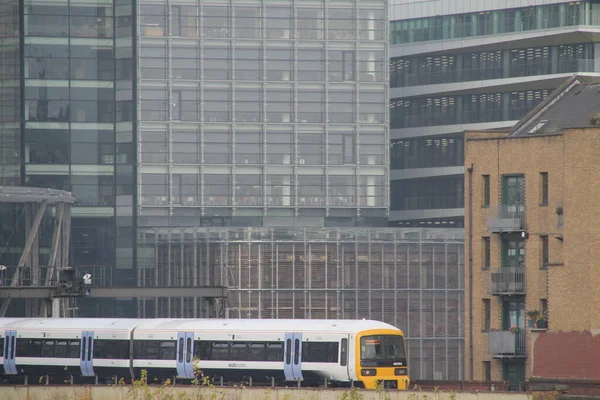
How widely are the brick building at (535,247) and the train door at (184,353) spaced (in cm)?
1672

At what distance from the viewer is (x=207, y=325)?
7606 centimetres

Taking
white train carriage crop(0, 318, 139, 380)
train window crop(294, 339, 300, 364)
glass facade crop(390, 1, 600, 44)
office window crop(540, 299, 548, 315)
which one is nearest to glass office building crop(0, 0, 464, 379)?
glass facade crop(390, 1, 600, 44)

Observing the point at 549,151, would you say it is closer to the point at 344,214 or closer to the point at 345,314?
the point at 345,314

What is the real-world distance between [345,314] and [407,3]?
45419 mm

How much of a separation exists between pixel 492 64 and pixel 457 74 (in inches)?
141

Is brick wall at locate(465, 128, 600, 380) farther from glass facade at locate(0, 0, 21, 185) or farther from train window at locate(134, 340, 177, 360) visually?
glass facade at locate(0, 0, 21, 185)

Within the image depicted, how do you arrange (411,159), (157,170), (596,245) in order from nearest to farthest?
(596,245), (157,170), (411,159)

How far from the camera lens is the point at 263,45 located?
130 m

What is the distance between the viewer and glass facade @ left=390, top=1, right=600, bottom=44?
139875 mm

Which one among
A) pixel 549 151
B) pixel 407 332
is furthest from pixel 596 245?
pixel 407 332

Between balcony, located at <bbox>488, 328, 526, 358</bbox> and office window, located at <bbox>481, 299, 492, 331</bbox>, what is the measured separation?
1.27 metres

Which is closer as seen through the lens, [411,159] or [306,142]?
[306,142]

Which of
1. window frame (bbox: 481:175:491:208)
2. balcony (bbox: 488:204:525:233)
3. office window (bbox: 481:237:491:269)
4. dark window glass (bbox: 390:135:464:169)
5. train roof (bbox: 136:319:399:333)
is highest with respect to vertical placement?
dark window glass (bbox: 390:135:464:169)

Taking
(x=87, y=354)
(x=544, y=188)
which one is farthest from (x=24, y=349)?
(x=544, y=188)
